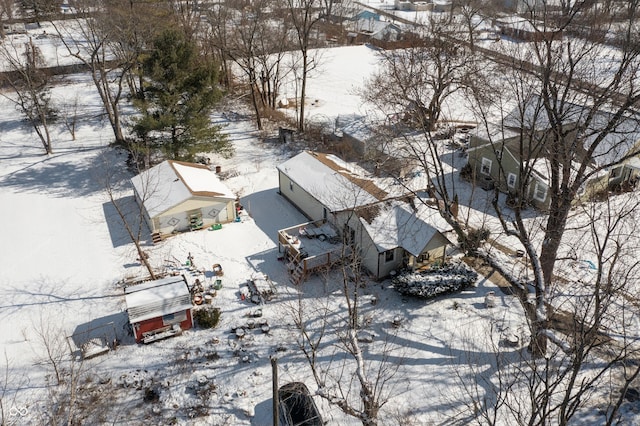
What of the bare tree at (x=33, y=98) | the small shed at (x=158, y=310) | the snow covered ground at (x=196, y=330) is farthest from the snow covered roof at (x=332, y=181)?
the bare tree at (x=33, y=98)

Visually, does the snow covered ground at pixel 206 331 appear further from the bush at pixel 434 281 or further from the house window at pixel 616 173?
the house window at pixel 616 173

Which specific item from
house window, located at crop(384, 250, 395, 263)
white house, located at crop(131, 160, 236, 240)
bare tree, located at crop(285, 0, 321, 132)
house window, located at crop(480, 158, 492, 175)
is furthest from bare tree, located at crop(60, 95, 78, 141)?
house window, located at crop(480, 158, 492, 175)

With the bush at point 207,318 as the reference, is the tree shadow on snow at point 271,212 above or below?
above

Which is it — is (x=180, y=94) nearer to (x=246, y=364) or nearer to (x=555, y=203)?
(x=246, y=364)

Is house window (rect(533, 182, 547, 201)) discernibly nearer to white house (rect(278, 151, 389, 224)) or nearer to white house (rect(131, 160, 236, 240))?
white house (rect(278, 151, 389, 224))

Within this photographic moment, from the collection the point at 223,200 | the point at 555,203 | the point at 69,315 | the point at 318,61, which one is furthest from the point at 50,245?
the point at 318,61
